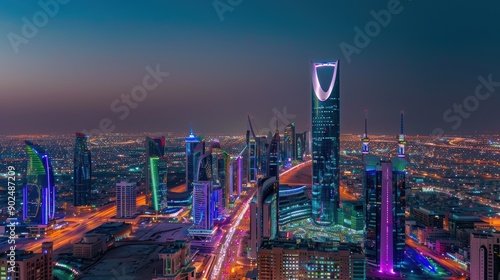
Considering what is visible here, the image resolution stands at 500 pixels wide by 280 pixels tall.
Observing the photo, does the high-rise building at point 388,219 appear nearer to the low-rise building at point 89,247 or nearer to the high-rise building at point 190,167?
the low-rise building at point 89,247

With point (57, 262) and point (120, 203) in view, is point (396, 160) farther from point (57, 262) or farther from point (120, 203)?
point (120, 203)

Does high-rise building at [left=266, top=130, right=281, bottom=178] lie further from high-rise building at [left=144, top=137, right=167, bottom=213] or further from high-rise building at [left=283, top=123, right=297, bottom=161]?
high-rise building at [left=283, top=123, right=297, bottom=161]

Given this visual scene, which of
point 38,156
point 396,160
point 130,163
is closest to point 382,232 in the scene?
point 396,160

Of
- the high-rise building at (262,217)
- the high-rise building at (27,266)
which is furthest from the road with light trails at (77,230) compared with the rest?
the high-rise building at (262,217)

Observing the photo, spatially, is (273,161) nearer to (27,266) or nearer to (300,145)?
(27,266)

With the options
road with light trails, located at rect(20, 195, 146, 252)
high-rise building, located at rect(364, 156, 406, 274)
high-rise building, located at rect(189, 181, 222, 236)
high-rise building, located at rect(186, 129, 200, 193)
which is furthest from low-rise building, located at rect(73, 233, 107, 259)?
high-rise building, located at rect(186, 129, 200, 193)
